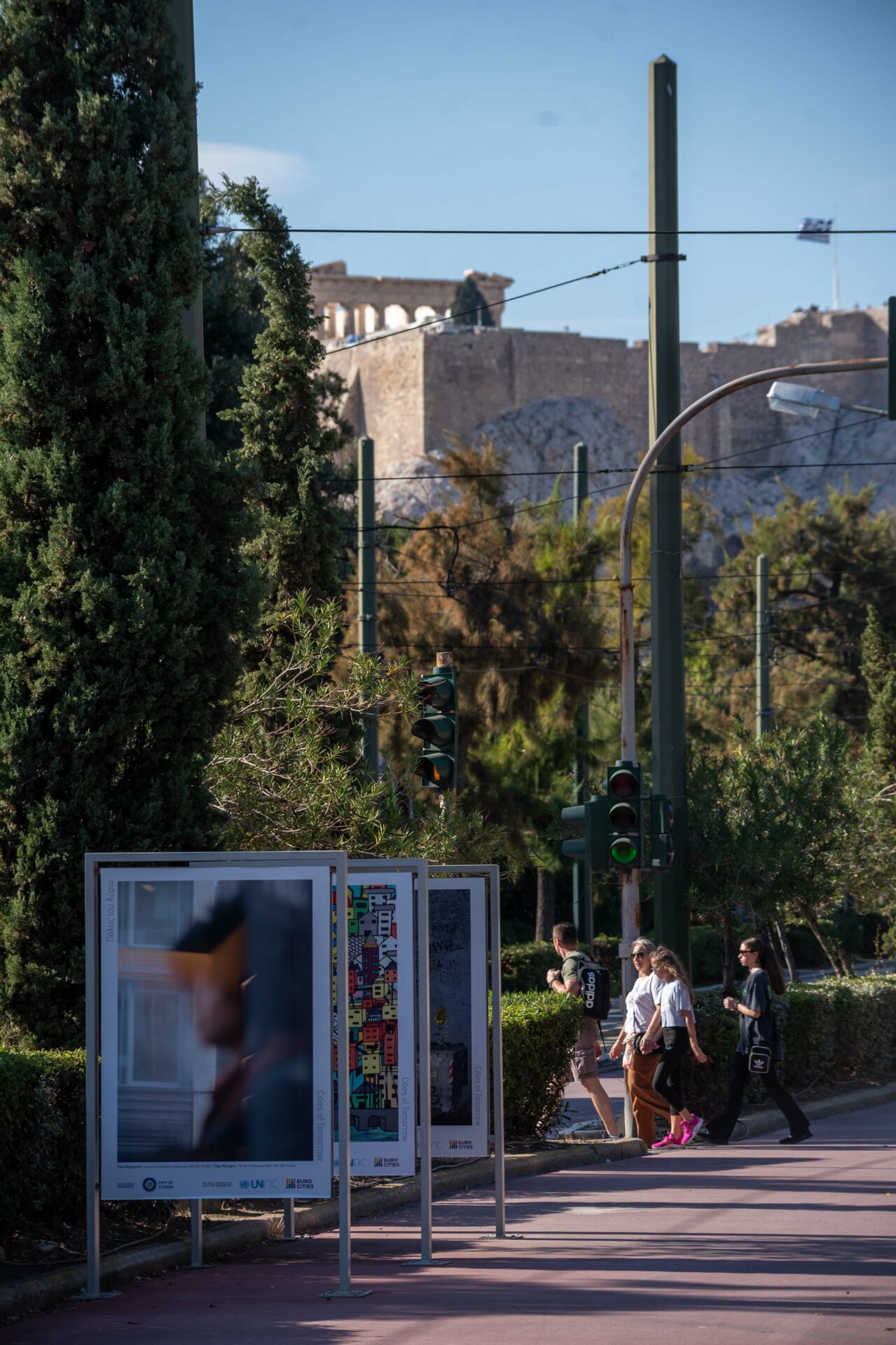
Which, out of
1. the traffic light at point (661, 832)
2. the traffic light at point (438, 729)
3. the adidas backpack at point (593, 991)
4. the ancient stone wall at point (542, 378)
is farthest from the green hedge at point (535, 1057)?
the ancient stone wall at point (542, 378)

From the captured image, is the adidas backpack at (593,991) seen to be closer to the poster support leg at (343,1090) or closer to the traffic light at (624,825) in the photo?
the traffic light at (624,825)


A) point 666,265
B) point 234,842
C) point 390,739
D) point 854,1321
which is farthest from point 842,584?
point 854,1321

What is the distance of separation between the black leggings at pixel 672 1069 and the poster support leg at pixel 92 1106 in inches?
231

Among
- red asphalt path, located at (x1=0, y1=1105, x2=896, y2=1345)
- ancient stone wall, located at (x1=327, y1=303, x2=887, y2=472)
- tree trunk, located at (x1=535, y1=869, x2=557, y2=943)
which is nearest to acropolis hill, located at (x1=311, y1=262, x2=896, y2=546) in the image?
ancient stone wall, located at (x1=327, y1=303, x2=887, y2=472)

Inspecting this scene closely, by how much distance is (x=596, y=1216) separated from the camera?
986 cm

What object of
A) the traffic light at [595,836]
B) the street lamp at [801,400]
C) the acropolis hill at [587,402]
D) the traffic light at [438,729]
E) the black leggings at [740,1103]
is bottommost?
the black leggings at [740,1103]

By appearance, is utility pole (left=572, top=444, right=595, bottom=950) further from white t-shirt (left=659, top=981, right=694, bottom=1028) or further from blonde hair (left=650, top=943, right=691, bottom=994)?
white t-shirt (left=659, top=981, right=694, bottom=1028)

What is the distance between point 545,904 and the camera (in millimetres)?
31359

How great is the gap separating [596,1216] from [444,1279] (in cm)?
212

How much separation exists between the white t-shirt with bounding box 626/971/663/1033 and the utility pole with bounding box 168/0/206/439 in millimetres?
5576

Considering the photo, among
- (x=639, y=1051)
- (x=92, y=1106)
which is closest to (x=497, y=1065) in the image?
(x=92, y=1106)

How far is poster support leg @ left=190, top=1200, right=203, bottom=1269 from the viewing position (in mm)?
8375

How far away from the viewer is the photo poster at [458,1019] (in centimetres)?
941

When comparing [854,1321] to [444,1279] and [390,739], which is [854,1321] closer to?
[444,1279]
